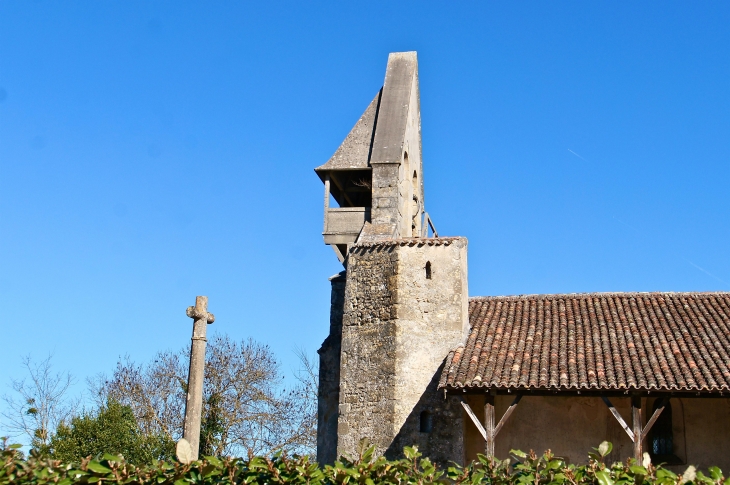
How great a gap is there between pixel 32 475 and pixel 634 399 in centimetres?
1095

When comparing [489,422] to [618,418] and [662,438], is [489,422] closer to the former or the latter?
[618,418]

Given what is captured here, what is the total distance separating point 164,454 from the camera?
23406mm

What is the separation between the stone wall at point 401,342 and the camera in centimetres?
1648

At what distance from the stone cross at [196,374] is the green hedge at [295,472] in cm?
254

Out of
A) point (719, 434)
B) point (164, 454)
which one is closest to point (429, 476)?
point (719, 434)

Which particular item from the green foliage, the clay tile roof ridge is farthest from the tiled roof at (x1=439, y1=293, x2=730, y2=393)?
the green foliage

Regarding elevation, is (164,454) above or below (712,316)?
below

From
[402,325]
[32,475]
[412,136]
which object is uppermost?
[412,136]

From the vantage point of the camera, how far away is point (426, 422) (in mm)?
16656

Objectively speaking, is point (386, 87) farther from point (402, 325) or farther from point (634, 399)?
point (634, 399)

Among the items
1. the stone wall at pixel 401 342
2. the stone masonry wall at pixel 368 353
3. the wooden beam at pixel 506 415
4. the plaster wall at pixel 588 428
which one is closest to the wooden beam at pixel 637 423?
the plaster wall at pixel 588 428

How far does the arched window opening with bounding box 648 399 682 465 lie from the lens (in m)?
16.5

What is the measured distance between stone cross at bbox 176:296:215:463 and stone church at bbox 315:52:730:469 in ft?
15.6

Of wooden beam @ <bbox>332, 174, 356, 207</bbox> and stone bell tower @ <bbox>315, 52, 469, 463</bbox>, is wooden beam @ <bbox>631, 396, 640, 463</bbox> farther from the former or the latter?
wooden beam @ <bbox>332, 174, 356, 207</bbox>
